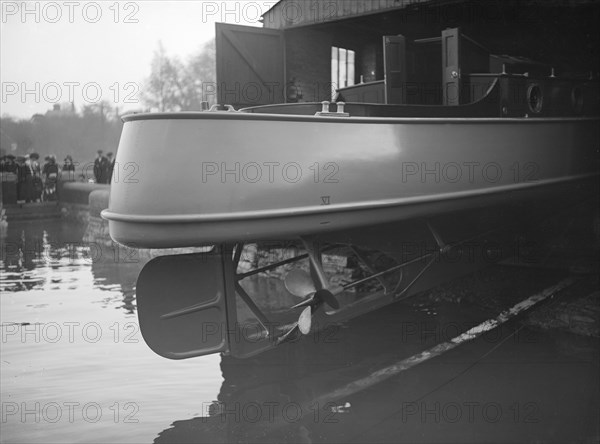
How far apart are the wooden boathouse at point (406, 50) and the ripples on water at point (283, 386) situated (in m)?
2.14

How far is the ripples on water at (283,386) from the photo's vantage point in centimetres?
372

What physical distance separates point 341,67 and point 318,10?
1275 millimetres

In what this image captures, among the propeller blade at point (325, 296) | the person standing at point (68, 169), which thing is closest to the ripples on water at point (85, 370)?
the propeller blade at point (325, 296)

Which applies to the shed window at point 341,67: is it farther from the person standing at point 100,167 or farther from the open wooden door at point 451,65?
the person standing at point 100,167

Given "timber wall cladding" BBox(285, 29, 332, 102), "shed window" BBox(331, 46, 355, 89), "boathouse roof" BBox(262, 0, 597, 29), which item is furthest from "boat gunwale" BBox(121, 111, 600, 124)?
"shed window" BBox(331, 46, 355, 89)

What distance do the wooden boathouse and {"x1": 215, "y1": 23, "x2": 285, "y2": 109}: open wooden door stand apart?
12mm

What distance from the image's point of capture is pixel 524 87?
5668 millimetres

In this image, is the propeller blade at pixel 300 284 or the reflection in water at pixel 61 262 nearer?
the propeller blade at pixel 300 284

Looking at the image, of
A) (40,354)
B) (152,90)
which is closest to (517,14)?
(40,354)

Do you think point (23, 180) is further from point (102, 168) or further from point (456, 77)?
point (456, 77)

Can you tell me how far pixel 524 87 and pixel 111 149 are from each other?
699 inches

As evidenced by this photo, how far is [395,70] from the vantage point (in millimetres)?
5059

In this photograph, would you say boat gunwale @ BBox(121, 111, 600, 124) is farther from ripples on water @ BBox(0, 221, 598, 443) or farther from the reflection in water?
the reflection in water

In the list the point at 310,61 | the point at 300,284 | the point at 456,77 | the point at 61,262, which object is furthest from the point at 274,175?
the point at 61,262
